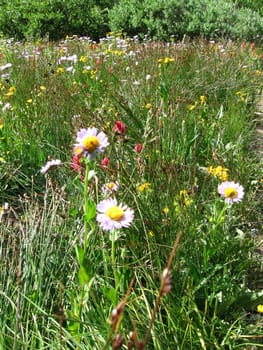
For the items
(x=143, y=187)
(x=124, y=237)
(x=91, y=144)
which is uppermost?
(x=91, y=144)

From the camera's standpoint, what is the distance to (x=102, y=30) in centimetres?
927

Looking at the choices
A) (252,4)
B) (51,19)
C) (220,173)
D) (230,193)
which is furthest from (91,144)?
(252,4)

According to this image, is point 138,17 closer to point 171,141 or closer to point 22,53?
point 22,53

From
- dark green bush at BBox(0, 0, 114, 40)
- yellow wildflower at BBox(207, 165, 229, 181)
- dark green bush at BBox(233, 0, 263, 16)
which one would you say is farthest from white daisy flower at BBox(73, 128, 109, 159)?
dark green bush at BBox(233, 0, 263, 16)

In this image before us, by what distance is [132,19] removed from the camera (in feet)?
28.1

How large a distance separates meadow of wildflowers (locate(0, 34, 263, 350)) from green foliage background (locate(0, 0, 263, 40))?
5.25m

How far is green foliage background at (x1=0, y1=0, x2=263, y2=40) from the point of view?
27.5 feet

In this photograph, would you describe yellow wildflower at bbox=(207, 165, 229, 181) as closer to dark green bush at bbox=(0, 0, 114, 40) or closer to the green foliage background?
the green foliage background

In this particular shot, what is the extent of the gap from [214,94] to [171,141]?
171 cm

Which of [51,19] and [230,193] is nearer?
[230,193]

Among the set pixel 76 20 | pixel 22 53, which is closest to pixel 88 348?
pixel 22 53

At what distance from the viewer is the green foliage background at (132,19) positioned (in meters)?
8.37

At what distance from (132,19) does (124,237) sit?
7338mm

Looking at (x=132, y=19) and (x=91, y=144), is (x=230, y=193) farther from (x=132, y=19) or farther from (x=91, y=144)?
(x=132, y=19)
